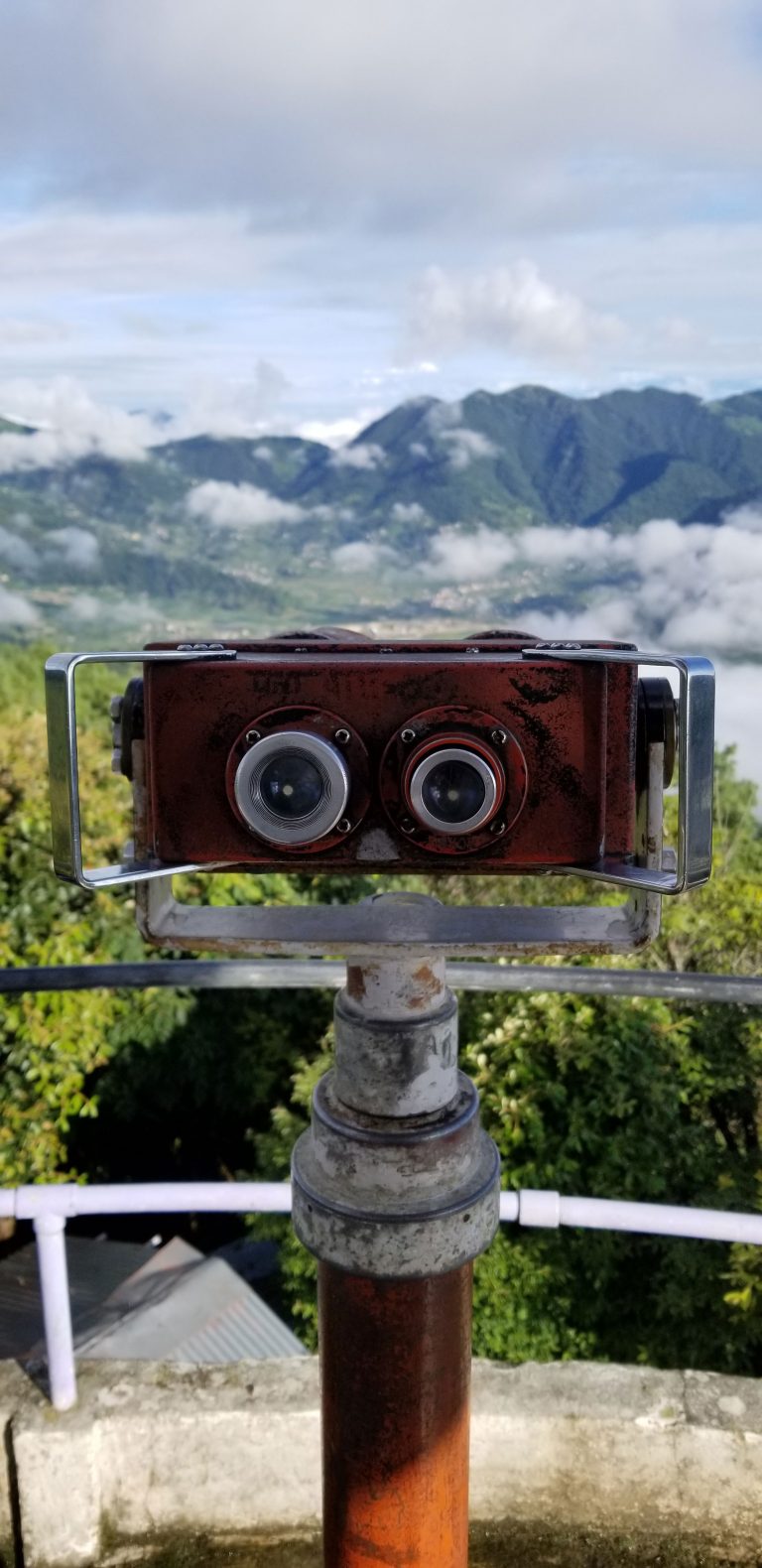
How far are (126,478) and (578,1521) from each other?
238ft

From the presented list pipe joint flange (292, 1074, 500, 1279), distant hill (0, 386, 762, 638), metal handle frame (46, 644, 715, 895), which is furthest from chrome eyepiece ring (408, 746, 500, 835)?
distant hill (0, 386, 762, 638)

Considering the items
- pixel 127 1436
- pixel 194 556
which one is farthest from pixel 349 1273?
pixel 194 556

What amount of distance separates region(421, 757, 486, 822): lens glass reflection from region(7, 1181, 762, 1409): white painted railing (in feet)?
2.62

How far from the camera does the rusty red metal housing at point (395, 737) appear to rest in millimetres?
1185

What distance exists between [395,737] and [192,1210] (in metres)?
1.00

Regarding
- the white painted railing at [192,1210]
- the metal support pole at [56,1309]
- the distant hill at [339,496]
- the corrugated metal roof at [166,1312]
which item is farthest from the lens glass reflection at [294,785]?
the distant hill at [339,496]

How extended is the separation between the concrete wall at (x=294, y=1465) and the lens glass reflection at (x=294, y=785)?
47.9 inches

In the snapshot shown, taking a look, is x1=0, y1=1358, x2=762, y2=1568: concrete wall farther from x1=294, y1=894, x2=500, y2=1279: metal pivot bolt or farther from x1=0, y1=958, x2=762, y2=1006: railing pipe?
x1=294, y1=894, x2=500, y2=1279: metal pivot bolt

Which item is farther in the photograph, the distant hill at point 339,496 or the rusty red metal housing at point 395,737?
the distant hill at point 339,496

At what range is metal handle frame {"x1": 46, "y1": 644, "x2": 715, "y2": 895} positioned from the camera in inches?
44.1

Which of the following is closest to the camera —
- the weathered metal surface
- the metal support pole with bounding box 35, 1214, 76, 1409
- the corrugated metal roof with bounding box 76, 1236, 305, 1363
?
the weathered metal surface

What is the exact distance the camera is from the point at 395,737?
117cm

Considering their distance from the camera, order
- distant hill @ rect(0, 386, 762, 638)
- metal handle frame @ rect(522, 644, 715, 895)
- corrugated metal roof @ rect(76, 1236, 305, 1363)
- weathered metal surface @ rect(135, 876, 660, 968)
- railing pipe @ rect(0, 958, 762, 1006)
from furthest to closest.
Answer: distant hill @ rect(0, 386, 762, 638) < corrugated metal roof @ rect(76, 1236, 305, 1363) < railing pipe @ rect(0, 958, 762, 1006) < weathered metal surface @ rect(135, 876, 660, 968) < metal handle frame @ rect(522, 644, 715, 895)

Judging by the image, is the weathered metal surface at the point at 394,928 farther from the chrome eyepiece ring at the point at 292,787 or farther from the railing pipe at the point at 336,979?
the railing pipe at the point at 336,979
